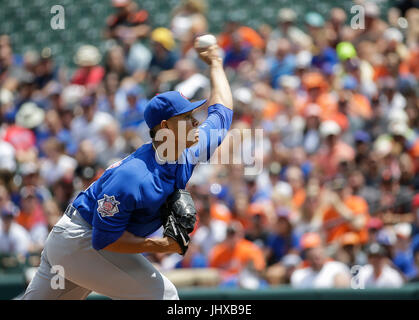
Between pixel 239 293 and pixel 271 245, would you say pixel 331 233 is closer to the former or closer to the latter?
pixel 271 245

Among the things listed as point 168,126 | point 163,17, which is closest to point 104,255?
point 168,126

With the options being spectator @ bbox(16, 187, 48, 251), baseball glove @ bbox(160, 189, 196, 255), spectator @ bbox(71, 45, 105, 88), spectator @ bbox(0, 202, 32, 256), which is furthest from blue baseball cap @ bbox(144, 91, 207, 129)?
spectator @ bbox(71, 45, 105, 88)

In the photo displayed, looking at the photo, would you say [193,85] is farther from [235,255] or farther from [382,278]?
[382,278]

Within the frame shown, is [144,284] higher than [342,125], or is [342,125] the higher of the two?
[144,284]

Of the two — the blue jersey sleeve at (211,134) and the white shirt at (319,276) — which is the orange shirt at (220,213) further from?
the blue jersey sleeve at (211,134)

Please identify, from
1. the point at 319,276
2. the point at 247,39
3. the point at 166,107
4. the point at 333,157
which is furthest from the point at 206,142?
the point at 247,39

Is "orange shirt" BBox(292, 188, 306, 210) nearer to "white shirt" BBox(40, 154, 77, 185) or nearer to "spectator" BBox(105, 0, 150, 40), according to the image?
"white shirt" BBox(40, 154, 77, 185)
